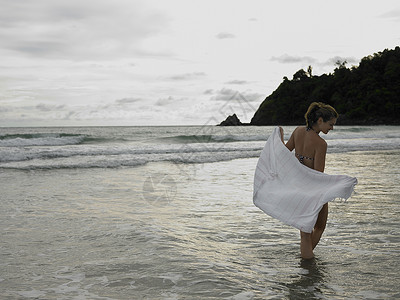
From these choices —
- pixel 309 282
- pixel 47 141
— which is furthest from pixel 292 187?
pixel 47 141

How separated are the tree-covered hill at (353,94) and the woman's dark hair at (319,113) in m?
84.0

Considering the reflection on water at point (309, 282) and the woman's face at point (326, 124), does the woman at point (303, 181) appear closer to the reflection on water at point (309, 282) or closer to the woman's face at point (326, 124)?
the woman's face at point (326, 124)

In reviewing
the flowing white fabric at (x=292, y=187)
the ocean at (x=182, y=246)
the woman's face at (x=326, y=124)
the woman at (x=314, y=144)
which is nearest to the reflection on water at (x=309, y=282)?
the ocean at (x=182, y=246)

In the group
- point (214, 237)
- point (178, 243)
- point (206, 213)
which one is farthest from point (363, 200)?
point (178, 243)

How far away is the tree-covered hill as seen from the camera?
289 ft

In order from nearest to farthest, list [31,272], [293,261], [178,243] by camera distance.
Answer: [31,272]
[293,261]
[178,243]

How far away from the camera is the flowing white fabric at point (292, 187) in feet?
14.1

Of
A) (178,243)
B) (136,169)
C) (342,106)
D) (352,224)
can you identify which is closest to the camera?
(178,243)

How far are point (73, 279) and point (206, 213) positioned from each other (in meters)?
3.32

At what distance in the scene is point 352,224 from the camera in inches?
242

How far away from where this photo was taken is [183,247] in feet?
16.5

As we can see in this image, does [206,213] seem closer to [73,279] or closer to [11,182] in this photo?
[73,279]

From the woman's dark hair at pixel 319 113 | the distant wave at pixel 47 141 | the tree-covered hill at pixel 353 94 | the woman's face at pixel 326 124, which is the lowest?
the distant wave at pixel 47 141

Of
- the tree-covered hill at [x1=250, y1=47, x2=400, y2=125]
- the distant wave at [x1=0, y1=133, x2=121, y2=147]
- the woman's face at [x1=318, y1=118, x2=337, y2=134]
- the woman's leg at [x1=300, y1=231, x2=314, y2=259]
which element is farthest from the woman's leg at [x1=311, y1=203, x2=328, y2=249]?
the tree-covered hill at [x1=250, y1=47, x2=400, y2=125]
